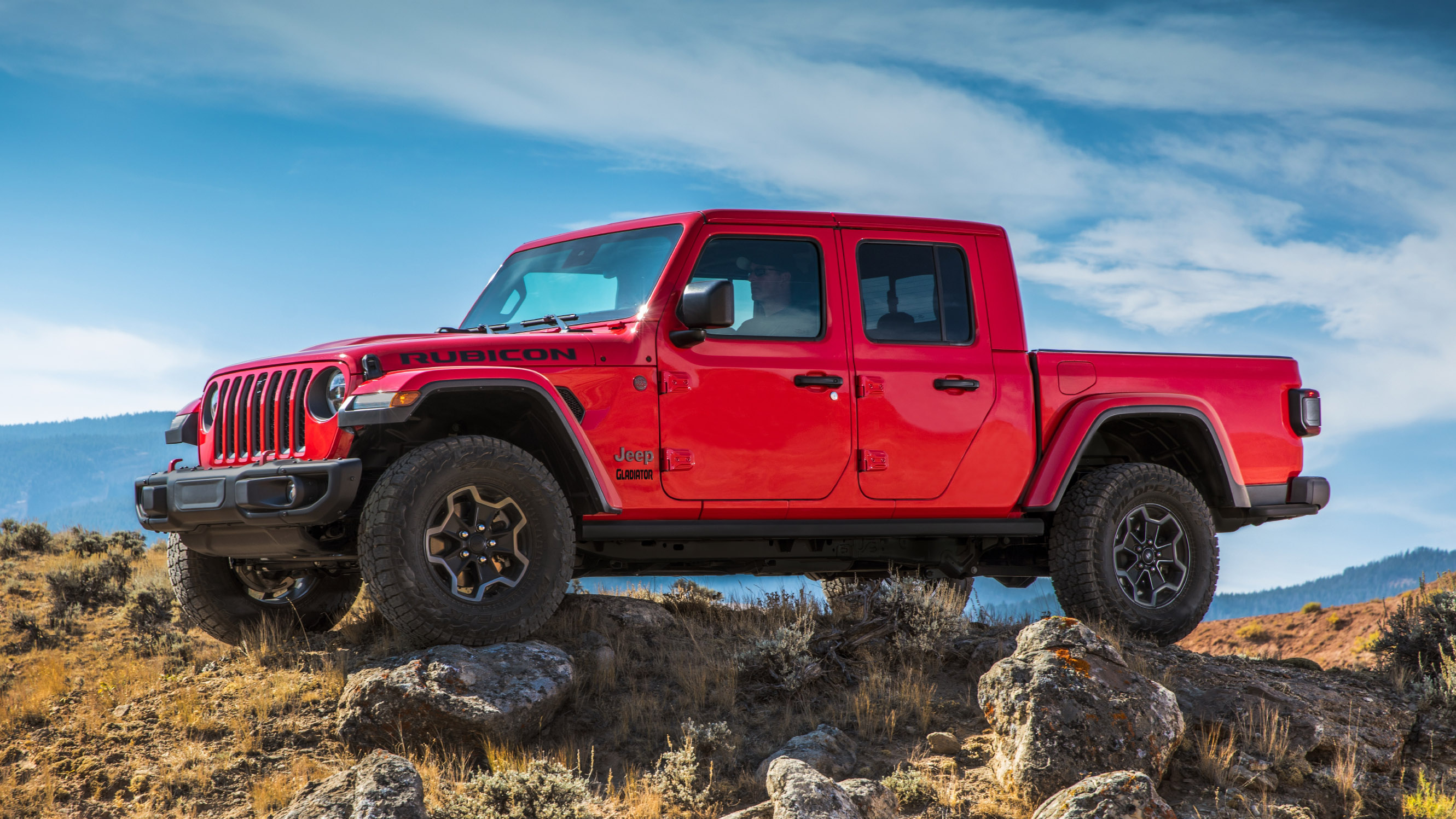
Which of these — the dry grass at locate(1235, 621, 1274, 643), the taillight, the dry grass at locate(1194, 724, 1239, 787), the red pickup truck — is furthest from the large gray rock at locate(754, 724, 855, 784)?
the dry grass at locate(1235, 621, 1274, 643)

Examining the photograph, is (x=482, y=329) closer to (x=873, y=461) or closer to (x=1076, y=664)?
(x=873, y=461)

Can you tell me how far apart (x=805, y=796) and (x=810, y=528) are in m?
2.29

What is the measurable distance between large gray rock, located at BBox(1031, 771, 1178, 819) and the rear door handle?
2627 mm

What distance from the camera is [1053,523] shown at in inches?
287

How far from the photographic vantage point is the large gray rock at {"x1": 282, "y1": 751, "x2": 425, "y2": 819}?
427 cm

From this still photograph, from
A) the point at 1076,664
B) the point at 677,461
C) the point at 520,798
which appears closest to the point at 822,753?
the point at 1076,664

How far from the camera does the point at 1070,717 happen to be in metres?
4.84

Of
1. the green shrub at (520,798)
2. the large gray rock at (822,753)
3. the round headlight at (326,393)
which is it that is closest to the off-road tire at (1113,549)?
the large gray rock at (822,753)

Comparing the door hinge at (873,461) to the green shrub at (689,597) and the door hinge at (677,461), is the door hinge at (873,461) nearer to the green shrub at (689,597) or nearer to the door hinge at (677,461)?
the door hinge at (677,461)

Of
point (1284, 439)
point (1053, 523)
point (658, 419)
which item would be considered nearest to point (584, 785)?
point (658, 419)

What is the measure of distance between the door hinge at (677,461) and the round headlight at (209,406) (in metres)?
2.64

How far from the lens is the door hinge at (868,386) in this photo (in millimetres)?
6336

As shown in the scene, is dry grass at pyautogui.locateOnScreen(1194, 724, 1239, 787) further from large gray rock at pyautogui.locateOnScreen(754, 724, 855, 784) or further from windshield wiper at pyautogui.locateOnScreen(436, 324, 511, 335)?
windshield wiper at pyautogui.locateOnScreen(436, 324, 511, 335)

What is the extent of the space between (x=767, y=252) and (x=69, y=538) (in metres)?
12.1
